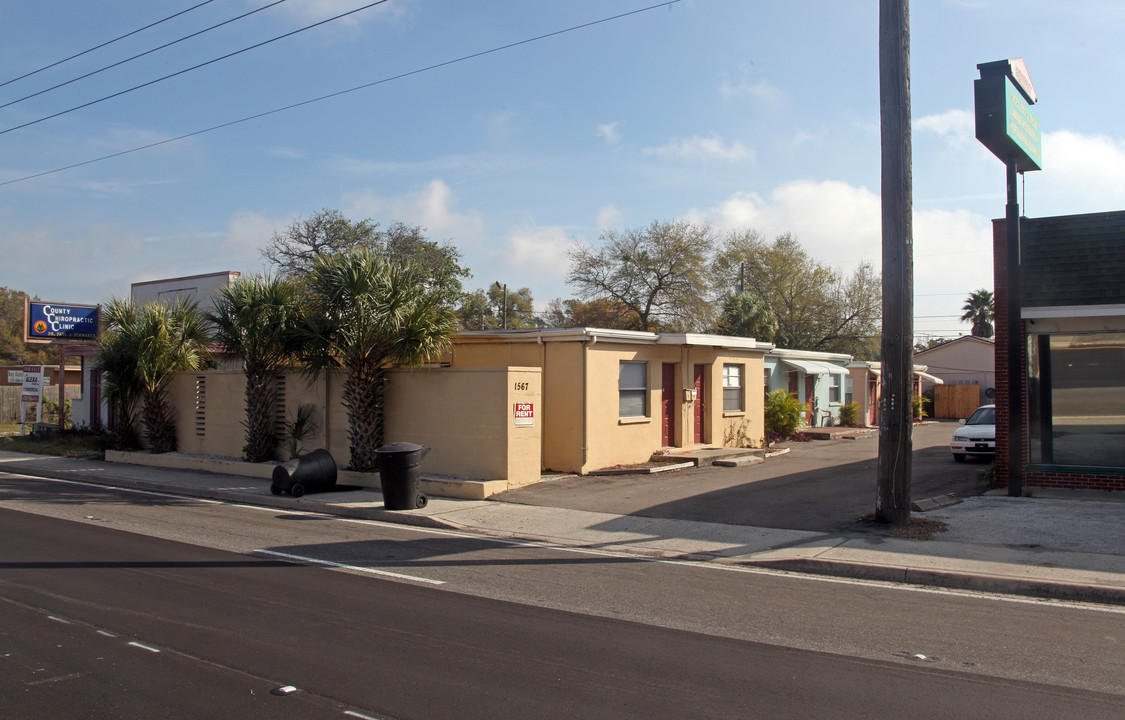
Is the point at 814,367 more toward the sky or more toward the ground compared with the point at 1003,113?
more toward the ground

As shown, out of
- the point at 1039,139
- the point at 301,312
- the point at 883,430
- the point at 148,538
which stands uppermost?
the point at 1039,139

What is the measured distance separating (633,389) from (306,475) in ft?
23.9

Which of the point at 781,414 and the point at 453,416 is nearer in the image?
the point at 453,416

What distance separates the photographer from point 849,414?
3344 centimetres

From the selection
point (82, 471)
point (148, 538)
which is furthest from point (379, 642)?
point (82, 471)

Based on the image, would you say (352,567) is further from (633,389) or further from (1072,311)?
(1072,311)

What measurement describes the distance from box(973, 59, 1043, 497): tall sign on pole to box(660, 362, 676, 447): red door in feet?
25.2

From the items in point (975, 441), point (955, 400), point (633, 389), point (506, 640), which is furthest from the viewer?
point (955, 400)

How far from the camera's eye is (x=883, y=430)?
11.2 m

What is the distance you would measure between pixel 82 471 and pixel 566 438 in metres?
12.1

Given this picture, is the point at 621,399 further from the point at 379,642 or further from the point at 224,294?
the point at 379,642

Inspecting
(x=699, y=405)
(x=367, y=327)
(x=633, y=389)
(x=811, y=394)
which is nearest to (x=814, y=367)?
(x=811, y=394)

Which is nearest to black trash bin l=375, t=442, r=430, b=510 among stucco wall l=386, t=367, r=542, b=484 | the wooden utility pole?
stucco wall l=386, t=367, r=542, b=484

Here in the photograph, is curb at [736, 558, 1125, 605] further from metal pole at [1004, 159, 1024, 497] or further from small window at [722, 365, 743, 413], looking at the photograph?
small window at [722, 365, 743, 413]
